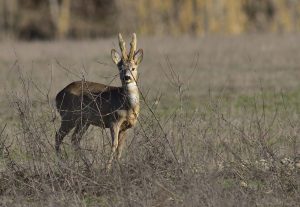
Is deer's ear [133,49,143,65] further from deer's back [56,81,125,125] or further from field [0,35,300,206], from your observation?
field [0,35,300,206]

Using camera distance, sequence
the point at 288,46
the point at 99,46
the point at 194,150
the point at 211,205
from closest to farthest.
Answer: the point at 211,205
the point at 194,150
the point at 288,46
the point at 99,46

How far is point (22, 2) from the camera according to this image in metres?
44.0

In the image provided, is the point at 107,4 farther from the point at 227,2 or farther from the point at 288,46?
the point at 288,46

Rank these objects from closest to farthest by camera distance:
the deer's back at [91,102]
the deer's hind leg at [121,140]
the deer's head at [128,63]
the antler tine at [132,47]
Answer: the antler tine at [132,47]
the deer's hind leg at [121,140]
the deer's head at [128,63]
the deer's back at [91,102]

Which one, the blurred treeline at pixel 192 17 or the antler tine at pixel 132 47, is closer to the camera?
the antler tine at pixel 132 47

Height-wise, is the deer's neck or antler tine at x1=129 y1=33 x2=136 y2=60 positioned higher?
antler tine at x1=129 y1=33 x2=136 y2=60

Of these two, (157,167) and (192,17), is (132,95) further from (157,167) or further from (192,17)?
(192,17)

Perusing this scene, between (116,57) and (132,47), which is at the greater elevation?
(132,47)

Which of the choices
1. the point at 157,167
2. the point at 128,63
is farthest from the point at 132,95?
the point at 157,167

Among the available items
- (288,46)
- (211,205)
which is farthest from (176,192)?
(288,46)

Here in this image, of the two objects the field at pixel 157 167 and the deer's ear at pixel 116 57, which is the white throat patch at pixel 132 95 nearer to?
the deer's ear at pixel 116 57

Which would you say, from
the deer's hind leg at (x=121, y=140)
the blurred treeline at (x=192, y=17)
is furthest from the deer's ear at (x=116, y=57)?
the blurred treeline at (x=192, y=17)

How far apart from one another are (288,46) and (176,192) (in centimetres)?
2092

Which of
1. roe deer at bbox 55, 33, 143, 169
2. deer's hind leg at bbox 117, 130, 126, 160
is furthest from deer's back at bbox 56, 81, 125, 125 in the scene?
deer's hind leg at bbox 117, 130, 126, 160
